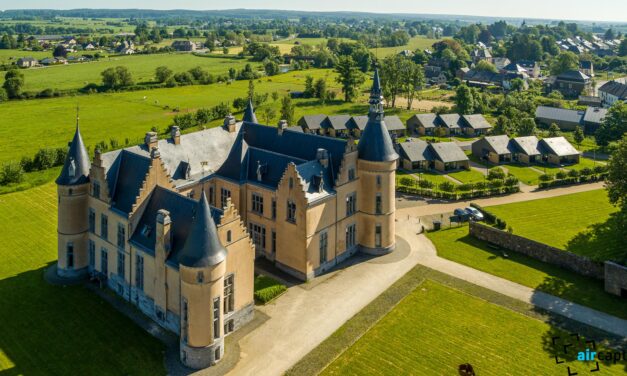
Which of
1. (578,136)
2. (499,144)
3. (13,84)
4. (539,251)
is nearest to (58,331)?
(539,251)

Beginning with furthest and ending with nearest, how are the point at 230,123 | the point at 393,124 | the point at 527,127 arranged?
the point at 393,124
the point at 527,127
the point at 230,123

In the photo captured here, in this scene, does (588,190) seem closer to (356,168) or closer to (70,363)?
(356,168)

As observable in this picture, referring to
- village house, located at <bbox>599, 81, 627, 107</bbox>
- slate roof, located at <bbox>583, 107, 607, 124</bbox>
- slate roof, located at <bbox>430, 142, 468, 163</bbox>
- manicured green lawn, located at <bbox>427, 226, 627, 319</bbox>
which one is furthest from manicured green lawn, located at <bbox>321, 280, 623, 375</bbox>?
village house, located at <bbox>599, 81, 627, 107</bbox>

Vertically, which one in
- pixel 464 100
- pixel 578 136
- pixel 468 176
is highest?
pixel 464 100

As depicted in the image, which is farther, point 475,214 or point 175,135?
point 475,214

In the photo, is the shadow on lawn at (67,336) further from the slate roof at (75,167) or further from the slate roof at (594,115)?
the slate roof at (594,115)

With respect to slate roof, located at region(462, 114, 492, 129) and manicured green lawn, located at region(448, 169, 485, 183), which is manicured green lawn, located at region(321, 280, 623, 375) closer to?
manicured green lawn, located at region(448, 169, 485, 183)

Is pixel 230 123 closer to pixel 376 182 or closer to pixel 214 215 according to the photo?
pixel 376 182
